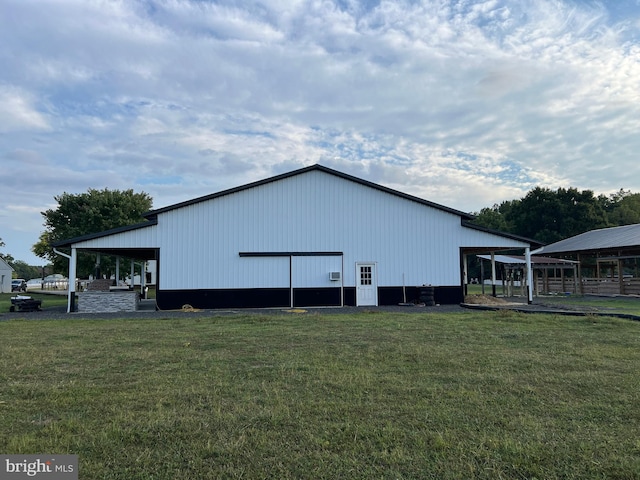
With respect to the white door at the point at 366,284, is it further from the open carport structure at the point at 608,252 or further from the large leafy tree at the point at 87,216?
the large leafy tree at the point at 87,216

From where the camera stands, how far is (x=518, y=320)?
516 inches

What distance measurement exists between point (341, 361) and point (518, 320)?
7.89 metres

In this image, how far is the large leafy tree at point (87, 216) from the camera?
40.8 m

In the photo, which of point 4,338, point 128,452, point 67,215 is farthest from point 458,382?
point 67,215

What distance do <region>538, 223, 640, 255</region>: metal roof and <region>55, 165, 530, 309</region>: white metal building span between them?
1058 cm

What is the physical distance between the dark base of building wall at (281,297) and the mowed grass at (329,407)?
32.7ft

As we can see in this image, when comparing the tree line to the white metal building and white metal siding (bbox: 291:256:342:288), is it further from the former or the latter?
white metal siding (bbox: 291:256:342:288)

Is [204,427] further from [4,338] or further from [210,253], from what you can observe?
[210,253]

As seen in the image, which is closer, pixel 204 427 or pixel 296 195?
pixel 204 427

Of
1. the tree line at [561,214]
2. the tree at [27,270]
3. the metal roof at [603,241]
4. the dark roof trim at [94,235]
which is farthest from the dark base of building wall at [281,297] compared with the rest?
the tree at [27,270]

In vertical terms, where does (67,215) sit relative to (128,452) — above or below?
above

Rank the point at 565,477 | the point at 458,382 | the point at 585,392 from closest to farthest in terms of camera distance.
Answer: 1. the point at 565,477
2. the point at 585,392
3. the point at 458,382
